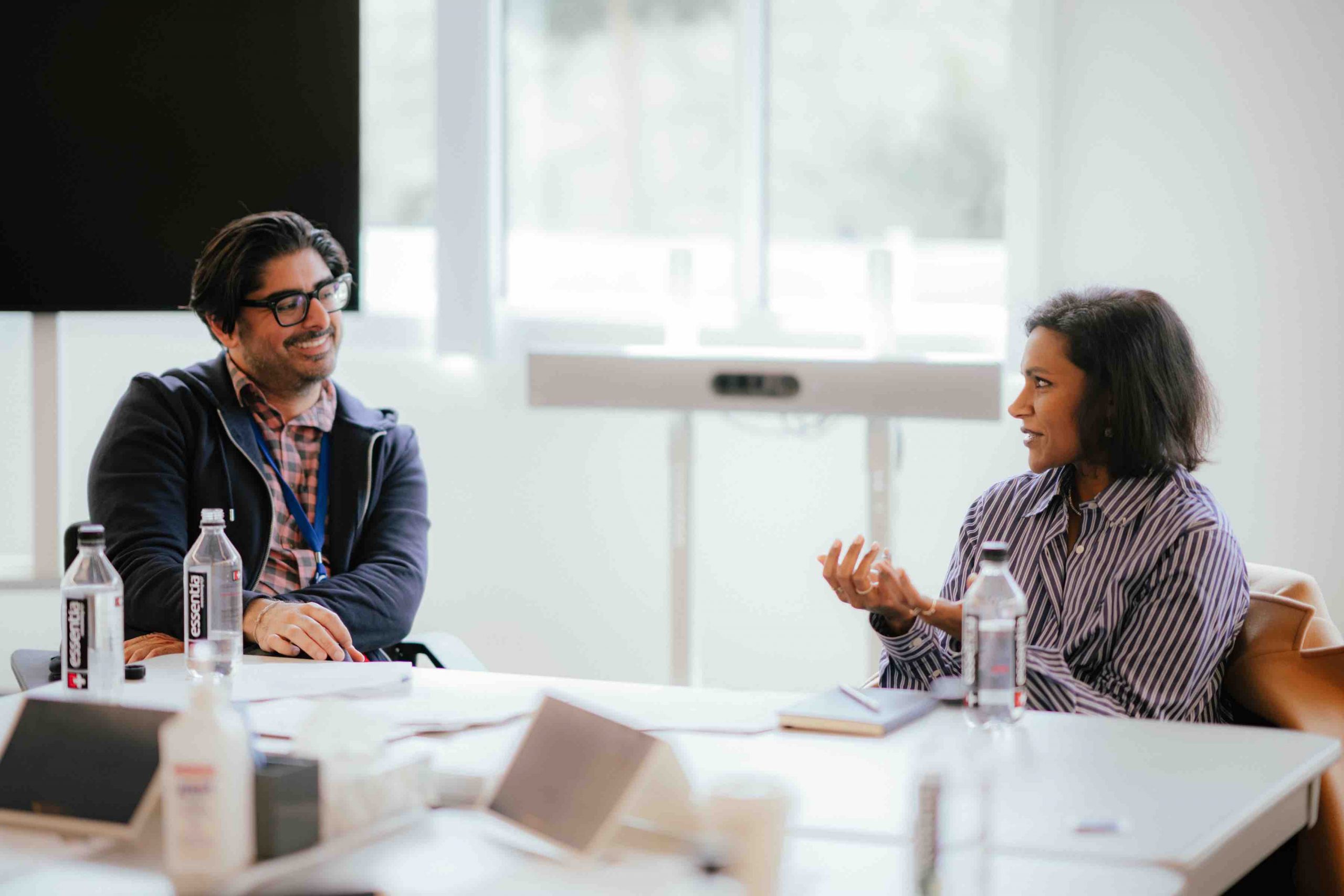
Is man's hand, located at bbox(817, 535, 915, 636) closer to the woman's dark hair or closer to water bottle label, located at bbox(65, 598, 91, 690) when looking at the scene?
the woman's dark hair

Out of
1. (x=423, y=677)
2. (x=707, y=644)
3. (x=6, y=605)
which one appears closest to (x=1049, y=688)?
(x=423, y=677)

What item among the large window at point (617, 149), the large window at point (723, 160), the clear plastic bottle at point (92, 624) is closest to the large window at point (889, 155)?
the large window at point (723, 160)

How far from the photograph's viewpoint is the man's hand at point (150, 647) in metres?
2.32

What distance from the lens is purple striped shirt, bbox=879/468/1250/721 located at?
198cm

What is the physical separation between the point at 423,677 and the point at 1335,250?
8.64 ft

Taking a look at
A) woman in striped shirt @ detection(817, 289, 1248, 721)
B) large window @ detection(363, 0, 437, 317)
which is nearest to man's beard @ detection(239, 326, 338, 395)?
woman in striped shirt @ detection(817, 289, 1248, 721)

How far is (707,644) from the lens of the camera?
4.24 meters

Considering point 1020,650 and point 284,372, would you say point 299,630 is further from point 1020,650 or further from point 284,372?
point 1020,650

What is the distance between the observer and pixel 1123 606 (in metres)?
2.07

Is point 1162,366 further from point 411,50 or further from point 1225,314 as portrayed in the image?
point 411,50

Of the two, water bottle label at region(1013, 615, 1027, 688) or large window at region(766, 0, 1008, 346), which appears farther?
large window at region(766, 0, 1008, 346)

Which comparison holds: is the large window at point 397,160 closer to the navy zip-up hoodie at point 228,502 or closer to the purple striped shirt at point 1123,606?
the navy zip-up hoodie at point 228,502

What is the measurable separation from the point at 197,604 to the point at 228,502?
0.39m

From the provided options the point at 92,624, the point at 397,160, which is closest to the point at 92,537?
the point at 92,624
